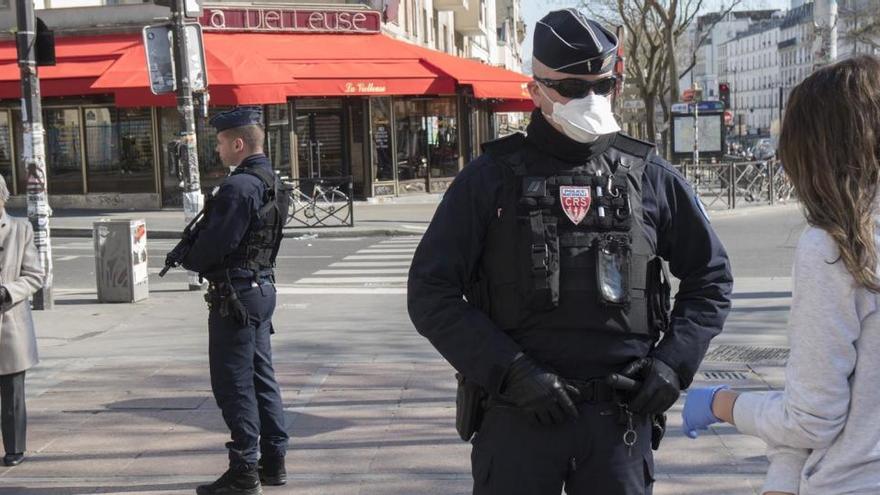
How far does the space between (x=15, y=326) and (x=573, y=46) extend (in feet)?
12.9

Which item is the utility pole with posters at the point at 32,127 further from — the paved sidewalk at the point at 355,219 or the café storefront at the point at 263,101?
the café storefront at the point at 263,101

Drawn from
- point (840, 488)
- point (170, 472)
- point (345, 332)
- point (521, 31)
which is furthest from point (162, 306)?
point (521, 31)

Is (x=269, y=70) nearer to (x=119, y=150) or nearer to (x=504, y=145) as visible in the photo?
(x=119, y=150)

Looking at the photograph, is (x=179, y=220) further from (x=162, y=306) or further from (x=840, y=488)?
(x=840, y=488)

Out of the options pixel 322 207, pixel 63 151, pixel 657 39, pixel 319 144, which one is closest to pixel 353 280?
pixel 322 207

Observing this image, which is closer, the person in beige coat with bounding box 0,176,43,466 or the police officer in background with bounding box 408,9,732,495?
the police officer in background with bounding box 408,9,732,495

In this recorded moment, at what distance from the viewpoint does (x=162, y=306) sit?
12.2 metres

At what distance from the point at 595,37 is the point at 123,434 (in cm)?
440

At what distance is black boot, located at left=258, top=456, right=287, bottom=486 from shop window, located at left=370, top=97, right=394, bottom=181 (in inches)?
887

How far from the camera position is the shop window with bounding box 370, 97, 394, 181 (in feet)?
91.1

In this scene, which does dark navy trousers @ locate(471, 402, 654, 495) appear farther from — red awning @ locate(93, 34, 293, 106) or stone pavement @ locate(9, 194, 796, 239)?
red awning @ locate(93, 34, 293, 106)

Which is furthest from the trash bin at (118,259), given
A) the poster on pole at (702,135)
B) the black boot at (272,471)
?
the poster on pole at (702,135)

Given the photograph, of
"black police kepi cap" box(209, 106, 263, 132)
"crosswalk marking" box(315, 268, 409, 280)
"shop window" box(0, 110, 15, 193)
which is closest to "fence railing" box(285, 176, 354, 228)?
"crosswalk marking" box(315, 268, 409, 280)

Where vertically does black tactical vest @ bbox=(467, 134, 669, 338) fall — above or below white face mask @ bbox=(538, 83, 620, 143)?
below
